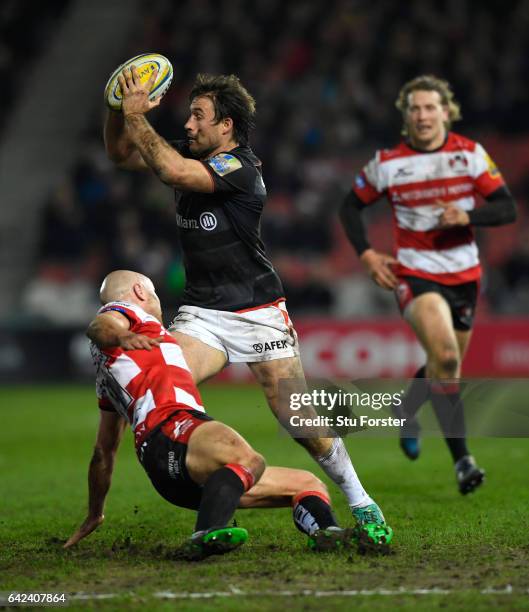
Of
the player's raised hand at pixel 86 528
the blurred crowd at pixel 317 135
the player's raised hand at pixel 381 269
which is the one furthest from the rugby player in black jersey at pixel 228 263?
the blurred crowd at pixel 317 135

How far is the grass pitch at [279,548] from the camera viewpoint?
4652 mm

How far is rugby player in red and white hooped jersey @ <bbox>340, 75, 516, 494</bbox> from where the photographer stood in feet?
27.5

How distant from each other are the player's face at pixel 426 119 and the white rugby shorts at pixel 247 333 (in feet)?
9.06

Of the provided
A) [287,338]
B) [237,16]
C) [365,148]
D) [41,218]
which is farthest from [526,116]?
[287,338]

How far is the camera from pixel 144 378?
5.59m

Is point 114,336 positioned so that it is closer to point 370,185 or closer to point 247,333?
point 247,333

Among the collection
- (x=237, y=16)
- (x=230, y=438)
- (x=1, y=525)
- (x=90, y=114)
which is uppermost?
(x=237, y=16)

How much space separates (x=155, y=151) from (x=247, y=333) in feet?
3.76

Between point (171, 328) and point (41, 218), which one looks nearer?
point (171, 328)

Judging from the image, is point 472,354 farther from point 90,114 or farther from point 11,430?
point 90,114

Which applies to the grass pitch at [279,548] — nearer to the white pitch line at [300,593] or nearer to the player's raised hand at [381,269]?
the white pitch line at [300,593]

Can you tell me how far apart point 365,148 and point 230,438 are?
51.9 feet

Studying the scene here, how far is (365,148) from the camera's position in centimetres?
2062

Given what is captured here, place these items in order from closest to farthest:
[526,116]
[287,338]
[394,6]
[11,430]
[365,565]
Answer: [365,565]
[287,338]
[11,430]
[526,116]
[394,6]
